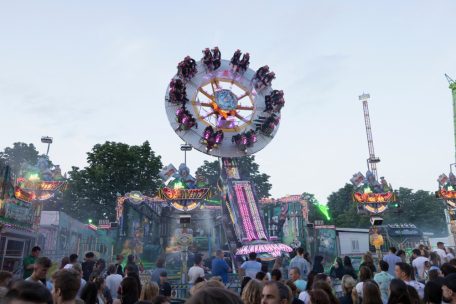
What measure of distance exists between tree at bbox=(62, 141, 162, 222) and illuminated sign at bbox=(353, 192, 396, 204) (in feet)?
88.6

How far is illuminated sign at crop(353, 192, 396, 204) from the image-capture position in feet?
110

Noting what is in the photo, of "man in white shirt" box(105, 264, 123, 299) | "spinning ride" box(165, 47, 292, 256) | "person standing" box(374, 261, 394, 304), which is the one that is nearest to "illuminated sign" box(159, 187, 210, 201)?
"spinning ride" box(165, 47, 292, 256)

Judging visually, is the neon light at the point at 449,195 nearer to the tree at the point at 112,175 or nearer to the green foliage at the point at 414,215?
the green foliage at the point at 414,215

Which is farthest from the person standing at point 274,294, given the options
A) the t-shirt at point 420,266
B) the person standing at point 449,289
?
the t-shirt at point 420,266

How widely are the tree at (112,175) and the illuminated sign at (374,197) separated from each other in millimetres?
27011

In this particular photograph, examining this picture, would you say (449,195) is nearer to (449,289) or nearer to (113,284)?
(449,289)

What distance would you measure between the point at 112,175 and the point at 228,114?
2135 centimetres

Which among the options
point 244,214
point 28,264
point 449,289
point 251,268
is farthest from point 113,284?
point 244,214

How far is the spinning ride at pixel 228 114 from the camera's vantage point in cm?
3017

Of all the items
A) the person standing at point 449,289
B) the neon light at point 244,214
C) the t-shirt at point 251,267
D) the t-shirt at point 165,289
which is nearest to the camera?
the person standing at point 449,289

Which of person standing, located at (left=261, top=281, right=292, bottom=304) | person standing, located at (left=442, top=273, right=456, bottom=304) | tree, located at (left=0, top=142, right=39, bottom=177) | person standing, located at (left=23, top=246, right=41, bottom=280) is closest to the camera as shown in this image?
person standing, located at (left=261, top=281, right=292, bottom=304)

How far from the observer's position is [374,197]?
33906 mm

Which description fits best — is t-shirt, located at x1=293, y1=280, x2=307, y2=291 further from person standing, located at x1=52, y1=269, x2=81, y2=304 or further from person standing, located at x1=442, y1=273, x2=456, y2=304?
person standing, located at x1=52, y1=269, x2=81, y2=304

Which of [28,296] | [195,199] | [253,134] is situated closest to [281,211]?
[253,134]
